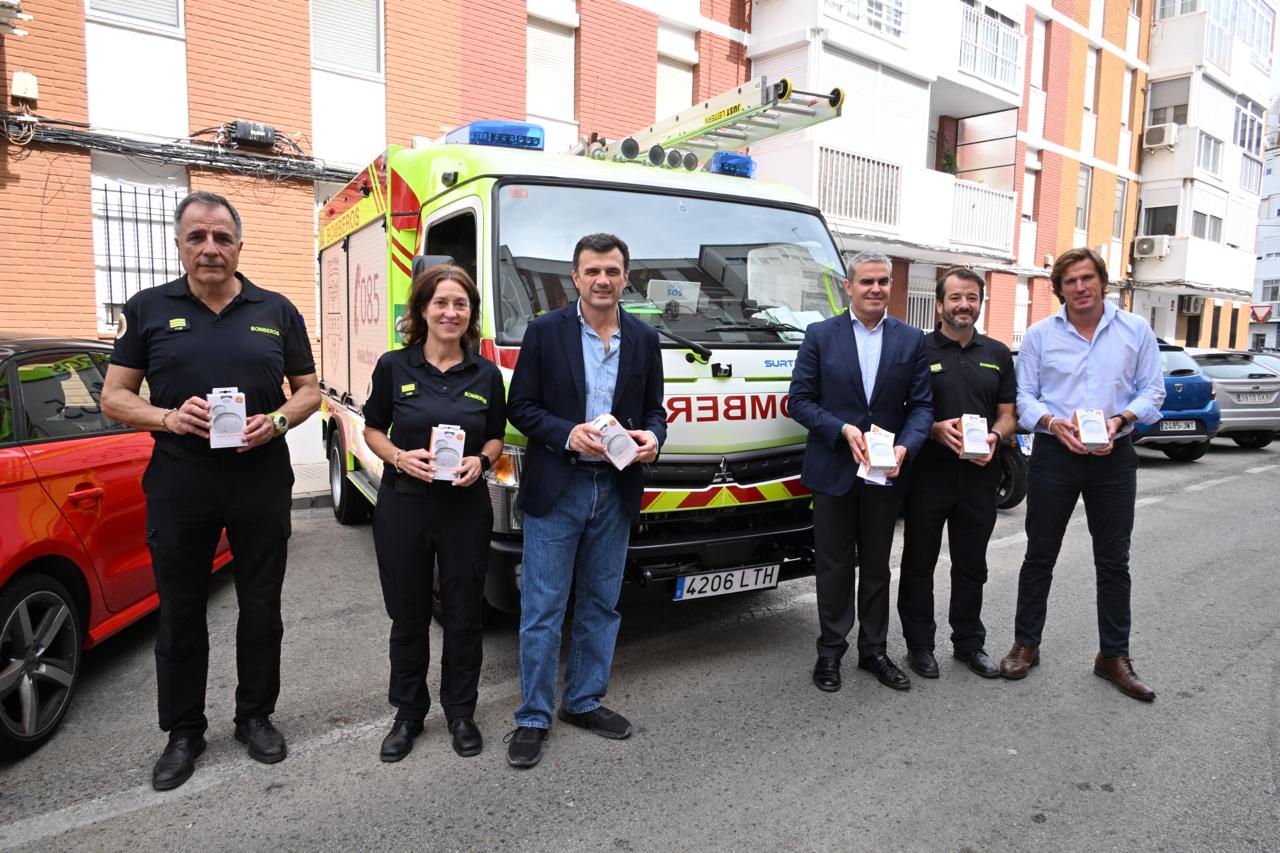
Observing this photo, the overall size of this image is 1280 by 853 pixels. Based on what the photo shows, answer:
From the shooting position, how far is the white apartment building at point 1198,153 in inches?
957

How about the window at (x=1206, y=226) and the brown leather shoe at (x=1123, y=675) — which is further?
the window at (x=1206, y=226)

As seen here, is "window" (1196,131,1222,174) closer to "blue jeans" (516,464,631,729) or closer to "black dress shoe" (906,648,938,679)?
"black dress shoe" (906,648,938,679)

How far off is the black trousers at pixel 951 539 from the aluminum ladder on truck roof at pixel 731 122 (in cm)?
220

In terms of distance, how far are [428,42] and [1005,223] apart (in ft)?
41.1

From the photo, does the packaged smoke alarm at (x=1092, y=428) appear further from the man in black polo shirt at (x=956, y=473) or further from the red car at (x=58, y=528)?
the red car at (x=58, y=528)

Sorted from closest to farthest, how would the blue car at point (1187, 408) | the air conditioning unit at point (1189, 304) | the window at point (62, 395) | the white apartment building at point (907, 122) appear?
the window at point (62, 395) < the blue car at point (1187, 408) < the white apartment building at point (907, 122) < the air conditioning unit at point (1189, 304)

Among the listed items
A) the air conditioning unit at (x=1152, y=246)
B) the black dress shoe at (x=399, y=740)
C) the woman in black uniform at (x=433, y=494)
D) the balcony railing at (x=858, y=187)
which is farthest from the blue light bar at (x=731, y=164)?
the air conditioning unit at (x=1152, y=246)

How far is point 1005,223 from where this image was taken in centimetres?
1762

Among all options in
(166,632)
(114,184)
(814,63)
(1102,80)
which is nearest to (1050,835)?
(166,632)

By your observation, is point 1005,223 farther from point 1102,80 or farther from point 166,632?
point 166,632

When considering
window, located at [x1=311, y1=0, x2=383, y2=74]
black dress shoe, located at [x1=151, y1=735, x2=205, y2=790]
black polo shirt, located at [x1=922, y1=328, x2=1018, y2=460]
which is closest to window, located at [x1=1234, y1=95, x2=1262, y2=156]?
window, located at [x1=311, y1=0, x2=383, y2=74]

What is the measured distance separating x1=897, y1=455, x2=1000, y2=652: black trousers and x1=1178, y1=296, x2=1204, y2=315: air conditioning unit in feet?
Answer: 95.9

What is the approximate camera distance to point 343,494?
6.92 metres

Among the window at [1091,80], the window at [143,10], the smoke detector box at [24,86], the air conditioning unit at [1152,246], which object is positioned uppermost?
the window at [1091,80]
